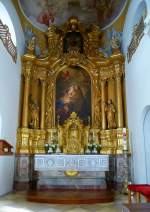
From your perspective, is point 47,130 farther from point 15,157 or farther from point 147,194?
point 147,194

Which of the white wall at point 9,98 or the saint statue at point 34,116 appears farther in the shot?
the saint statue at point 34,116

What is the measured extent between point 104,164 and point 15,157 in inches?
132

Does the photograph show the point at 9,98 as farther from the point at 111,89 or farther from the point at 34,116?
the point at 111,89

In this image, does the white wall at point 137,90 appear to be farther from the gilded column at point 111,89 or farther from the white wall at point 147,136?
the gilded column at point 111,89

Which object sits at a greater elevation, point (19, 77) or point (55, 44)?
point (55, 44)

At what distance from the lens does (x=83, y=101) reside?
10.7m

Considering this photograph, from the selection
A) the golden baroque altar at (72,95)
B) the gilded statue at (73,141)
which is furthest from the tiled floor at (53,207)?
the gilded statue at (73,141)

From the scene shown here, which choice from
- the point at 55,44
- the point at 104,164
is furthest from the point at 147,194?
the point at 55,44

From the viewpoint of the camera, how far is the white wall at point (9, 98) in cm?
805

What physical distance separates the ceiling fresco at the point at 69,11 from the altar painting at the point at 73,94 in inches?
102

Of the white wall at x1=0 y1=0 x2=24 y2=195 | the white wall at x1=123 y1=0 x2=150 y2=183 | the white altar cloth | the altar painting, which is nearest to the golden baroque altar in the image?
the altar painting

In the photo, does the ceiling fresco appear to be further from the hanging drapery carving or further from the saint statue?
the saint statue

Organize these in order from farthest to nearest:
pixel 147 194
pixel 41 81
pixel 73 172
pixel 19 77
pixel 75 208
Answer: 1. pixel 41 81
2. pixel 19 77
3. pixel 73 172
4. pixel 75 208
5. pixel 147 194

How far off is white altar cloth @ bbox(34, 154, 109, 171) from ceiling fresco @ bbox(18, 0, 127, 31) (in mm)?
6173
